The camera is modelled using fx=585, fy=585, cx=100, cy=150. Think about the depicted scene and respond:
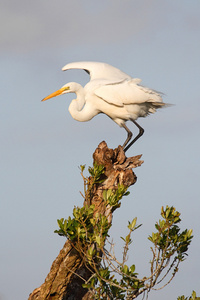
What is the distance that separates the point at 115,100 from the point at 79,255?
4288 millimetres

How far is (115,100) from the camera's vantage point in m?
11.9

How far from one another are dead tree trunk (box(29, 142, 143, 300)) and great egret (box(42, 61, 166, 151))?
2.45 m

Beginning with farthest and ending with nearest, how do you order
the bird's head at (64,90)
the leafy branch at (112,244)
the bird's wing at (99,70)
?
the bird's wing at (99,70) → the bird's head at (64,90) → the leafy branch at (112,244)

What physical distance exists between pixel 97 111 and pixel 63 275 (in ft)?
15.4

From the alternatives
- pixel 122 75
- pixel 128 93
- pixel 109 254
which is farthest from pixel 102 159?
pixel 122 75

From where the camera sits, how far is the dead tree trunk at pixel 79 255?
859 cm

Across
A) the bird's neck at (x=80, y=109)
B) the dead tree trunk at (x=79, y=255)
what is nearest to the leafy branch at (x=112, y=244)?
the dead tree trunk at (x=79, y=255)

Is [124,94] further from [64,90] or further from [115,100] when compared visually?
[64,90]

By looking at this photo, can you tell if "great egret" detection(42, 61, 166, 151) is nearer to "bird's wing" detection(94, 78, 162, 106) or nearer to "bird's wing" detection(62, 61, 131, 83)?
"bird's wing" detection(94, 78, 162, 106)

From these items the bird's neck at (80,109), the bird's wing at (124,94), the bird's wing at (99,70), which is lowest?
the bird's neck at (80,109)

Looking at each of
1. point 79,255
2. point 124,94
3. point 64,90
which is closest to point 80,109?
point 64,90

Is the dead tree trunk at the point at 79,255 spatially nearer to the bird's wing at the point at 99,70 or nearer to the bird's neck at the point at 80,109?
the bird's neck at the point at 80,109

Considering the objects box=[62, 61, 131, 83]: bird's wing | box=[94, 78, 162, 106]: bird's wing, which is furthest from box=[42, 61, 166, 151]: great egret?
box=[62, 61, 131, 83]: bird's wing

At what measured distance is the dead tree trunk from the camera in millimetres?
8594
